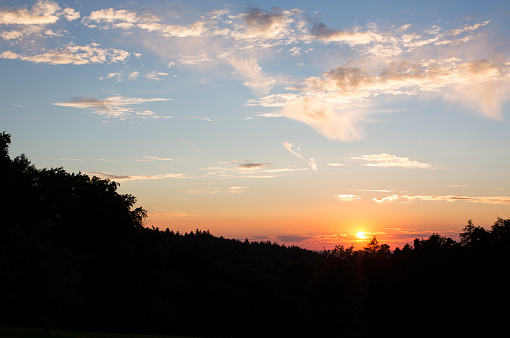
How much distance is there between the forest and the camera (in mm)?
29234

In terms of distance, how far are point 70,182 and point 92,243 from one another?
7.69m

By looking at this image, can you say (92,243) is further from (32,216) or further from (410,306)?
(410,306)

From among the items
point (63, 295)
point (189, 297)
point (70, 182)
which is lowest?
point (189, 297)

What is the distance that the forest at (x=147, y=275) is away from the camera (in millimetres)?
29234

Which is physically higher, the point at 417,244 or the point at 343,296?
the point at 417,244

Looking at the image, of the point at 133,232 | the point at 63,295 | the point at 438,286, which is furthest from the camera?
the point at 438,286

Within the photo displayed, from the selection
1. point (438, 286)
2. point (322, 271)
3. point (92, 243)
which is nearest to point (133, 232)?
point (92, 243)

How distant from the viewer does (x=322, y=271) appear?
4422 centimetres

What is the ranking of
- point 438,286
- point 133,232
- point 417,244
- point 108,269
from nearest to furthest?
point 108,269 → point 133,232 → point 438,286 → point 417,244

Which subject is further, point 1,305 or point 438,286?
point 438,286

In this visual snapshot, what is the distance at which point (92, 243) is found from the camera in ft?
160

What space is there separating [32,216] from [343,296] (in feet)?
103

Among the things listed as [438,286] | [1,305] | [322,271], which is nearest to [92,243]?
[1,305]

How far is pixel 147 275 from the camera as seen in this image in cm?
5391
